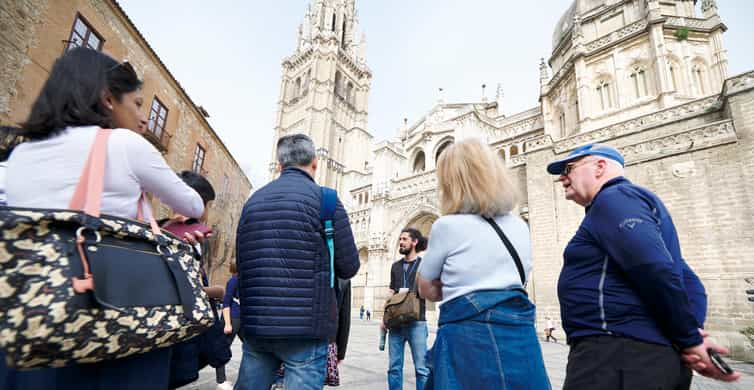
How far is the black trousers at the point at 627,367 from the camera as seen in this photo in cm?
137

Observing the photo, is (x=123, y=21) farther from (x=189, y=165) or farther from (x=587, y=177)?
(x=587, y=177)

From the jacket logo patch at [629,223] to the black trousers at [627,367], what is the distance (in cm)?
48

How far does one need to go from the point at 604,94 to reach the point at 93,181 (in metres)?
21.5

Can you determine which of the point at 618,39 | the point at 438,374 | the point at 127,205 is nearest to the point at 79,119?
the point at 127,205

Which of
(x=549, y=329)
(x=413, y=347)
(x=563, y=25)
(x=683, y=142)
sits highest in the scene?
(x=563, y=25)

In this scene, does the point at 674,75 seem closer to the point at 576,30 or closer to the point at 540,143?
the point at 576,30

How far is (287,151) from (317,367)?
4.30 feet

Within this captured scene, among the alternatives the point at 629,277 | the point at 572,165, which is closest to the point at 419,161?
the point at 572,165

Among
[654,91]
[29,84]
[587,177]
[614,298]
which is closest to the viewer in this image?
[614,298]

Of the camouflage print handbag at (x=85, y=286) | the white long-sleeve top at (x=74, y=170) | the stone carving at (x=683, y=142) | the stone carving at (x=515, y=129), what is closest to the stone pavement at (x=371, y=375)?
the camouflage print handbag at (x=85, y=286)

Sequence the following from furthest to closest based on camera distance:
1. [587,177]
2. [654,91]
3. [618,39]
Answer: [618,39]
[654,91]
[587,177]

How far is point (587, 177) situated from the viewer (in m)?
1.89

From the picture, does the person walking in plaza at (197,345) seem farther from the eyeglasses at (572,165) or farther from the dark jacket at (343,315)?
the eyeglasses at (572,165)

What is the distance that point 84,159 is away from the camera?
1181mm
